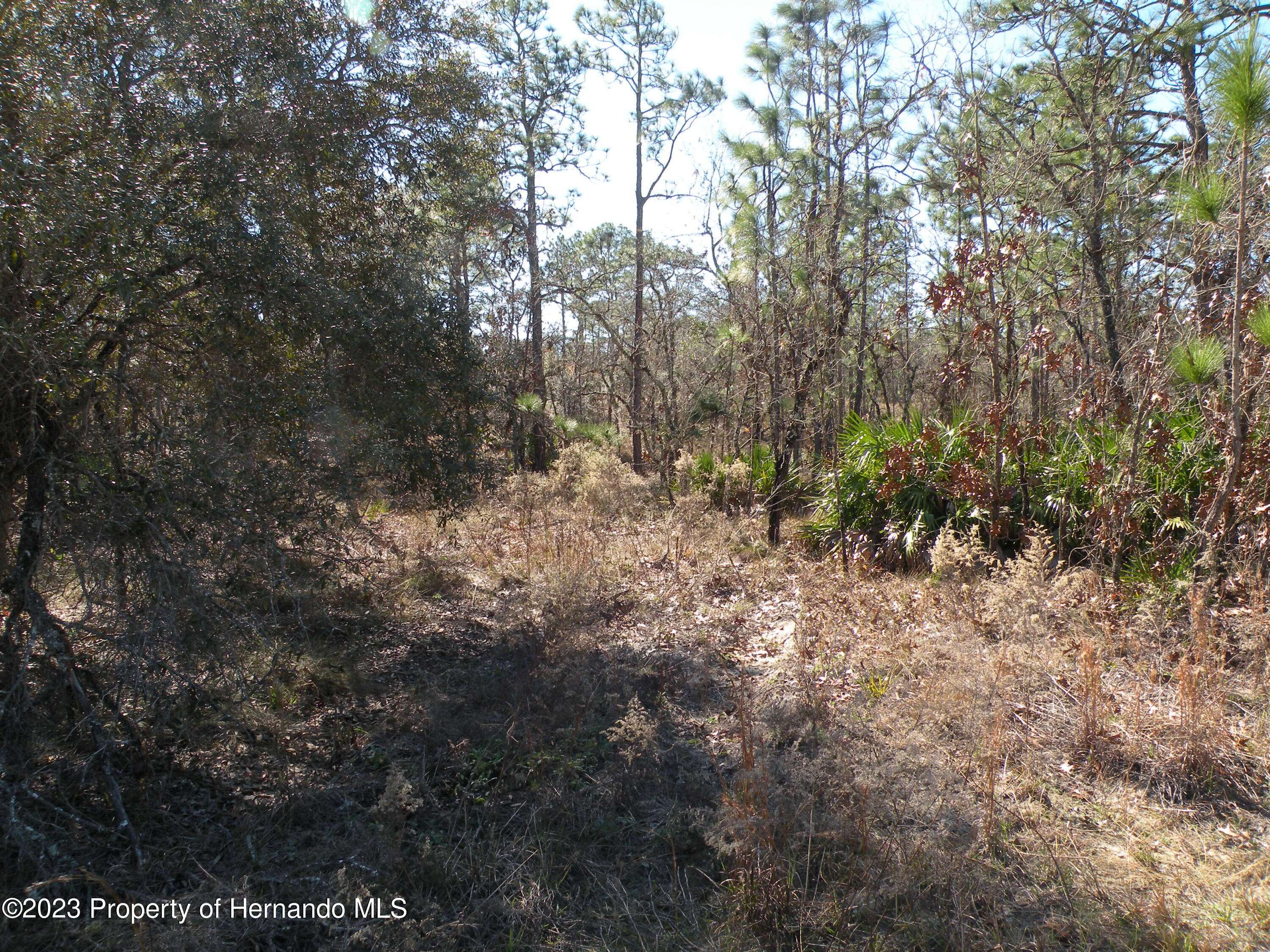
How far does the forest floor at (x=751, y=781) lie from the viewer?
3131mm

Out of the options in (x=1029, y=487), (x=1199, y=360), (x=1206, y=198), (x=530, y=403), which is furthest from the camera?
(x=530, y=403)

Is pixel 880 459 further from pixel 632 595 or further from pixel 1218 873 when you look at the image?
pixel 1218 873

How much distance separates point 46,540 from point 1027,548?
21.8 ft

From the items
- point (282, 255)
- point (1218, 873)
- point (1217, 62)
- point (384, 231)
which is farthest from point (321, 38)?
point (1218, 873)

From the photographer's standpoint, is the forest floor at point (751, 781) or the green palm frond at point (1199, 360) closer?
the forest floor at point (751, 781)

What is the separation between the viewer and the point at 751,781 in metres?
3.53

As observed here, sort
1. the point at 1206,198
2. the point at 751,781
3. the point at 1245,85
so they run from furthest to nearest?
1. the point at 1206,198
2. the point at 1245,85
3. the point at 751,781

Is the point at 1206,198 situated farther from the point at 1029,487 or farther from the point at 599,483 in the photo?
the point at 599,483

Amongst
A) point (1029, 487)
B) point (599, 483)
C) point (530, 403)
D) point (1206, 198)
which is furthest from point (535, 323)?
point (1206, 198)

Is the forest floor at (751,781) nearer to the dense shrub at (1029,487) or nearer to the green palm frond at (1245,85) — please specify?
the dense shrub at (1029,487)

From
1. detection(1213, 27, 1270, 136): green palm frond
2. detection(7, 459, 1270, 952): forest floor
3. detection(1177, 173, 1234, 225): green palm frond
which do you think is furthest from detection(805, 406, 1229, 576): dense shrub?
detection(1213, 27, 1270, 136): green palm frond

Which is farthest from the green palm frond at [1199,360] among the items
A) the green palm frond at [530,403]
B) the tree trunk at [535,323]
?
the tree trunk at [535,323]

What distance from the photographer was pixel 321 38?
15.5 feet

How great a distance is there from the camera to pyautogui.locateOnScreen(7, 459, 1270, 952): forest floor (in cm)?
313
